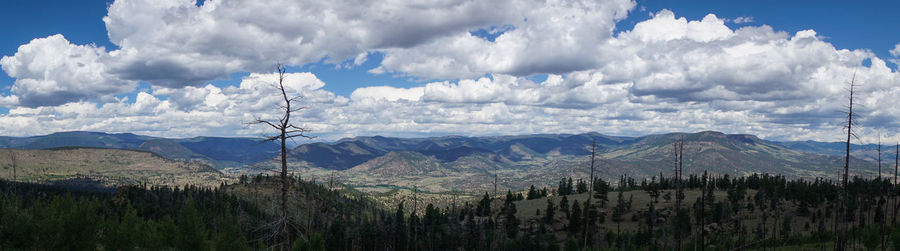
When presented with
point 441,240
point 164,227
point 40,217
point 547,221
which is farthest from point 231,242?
point 547,221

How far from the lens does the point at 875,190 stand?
176500 millimetres

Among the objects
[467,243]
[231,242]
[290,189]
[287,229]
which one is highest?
[290,189]

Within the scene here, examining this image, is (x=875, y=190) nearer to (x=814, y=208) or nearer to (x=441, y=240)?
(x=814, y=208)

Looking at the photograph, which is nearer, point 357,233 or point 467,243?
point 357,233

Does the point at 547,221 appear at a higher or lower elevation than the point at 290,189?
lower

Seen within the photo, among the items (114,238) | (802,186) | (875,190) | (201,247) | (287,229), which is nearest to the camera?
(287,229)

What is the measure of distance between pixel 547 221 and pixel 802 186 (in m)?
98.8

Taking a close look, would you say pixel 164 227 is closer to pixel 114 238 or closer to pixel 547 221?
pixel 114 238

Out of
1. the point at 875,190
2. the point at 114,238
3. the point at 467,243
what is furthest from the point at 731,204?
the point at 114,238

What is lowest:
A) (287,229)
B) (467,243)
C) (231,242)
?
(467,243)

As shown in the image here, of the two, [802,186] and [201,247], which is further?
[802,186]

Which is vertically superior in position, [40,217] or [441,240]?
[40,217]

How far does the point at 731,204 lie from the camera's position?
19375cm

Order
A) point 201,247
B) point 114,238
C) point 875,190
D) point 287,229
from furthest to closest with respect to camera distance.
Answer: point 875,190 → point 201,247 → point 114,238 → point 287,229
